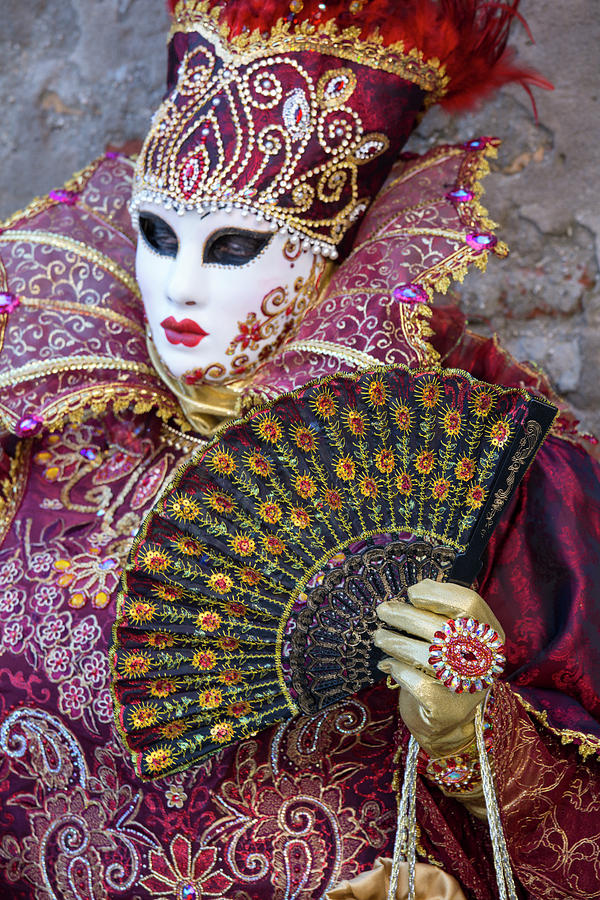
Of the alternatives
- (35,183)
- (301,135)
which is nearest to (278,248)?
(301,135)

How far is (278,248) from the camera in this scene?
5.44ft

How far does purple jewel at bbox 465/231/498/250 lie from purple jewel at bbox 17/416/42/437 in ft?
2.57

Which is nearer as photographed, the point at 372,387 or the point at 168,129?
the point at 372,387

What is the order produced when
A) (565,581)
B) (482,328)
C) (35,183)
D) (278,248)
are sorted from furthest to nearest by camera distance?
(35,183)
(482,328)
(278,248)
(565,581)

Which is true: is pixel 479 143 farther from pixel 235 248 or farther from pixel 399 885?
pixel 399 885

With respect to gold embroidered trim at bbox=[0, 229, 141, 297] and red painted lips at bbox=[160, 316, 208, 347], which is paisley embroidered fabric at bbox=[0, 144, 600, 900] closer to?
red painted lips at bbox=[160, 316, 208, 347]

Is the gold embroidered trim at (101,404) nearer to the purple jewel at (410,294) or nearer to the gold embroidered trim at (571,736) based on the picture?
the purple jewel at (410,294)

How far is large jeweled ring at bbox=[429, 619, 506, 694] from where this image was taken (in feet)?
4.09

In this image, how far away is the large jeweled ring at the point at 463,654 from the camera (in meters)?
1.25

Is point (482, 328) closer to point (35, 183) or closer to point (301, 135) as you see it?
point (301, 135)

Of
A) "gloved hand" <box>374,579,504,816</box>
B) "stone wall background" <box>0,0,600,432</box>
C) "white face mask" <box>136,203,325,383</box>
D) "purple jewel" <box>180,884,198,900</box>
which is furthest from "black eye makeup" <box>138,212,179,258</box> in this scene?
"purple jewel" <box>180,884,198,900</box>

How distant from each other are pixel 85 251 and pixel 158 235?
0.99 feet

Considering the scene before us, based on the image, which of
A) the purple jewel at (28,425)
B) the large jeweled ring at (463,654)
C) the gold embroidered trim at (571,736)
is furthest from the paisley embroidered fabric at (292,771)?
the purple jewel at (28,425)

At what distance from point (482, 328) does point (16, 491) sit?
3.72 ft
